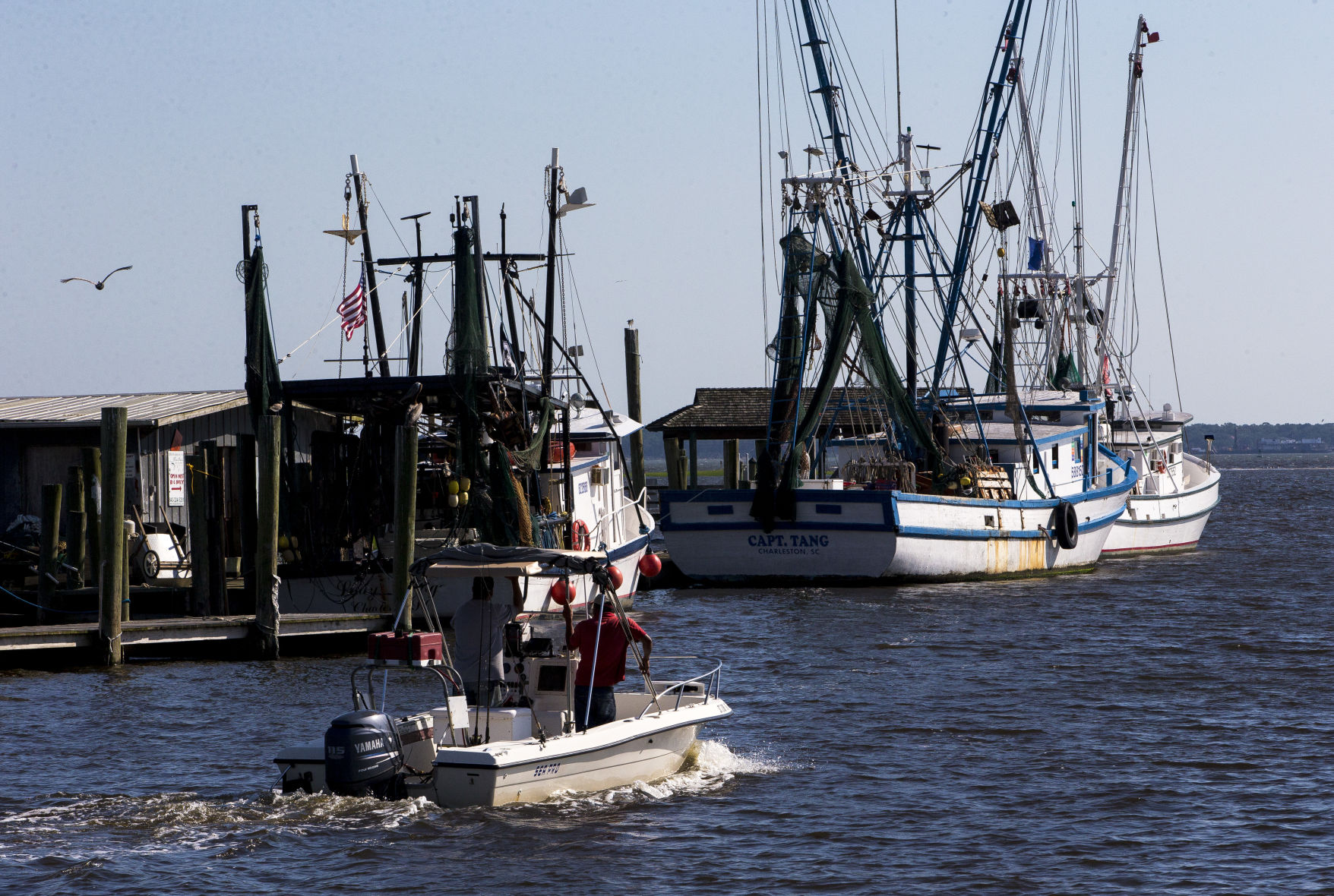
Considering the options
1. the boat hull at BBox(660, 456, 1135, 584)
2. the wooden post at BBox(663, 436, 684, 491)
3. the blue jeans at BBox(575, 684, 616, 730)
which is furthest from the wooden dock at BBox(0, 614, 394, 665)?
the wooden post at BBox(663, 436, 684, 491)

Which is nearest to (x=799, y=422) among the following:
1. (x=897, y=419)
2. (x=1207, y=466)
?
(x=897, y=419)

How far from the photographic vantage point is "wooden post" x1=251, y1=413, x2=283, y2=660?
67.2ft

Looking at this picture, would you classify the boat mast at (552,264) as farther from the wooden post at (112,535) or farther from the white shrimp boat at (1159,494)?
the white shrimp boat at (1159,494)

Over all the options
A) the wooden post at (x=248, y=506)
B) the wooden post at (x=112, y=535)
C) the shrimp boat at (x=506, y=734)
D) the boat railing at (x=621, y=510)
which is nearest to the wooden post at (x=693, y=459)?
the boat railing at (x=621, y=510)

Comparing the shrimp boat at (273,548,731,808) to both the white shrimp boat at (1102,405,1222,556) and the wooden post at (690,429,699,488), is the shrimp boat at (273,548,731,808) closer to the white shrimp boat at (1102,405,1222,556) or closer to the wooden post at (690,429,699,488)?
the white shrimp boat at (1102,405,1222,556)

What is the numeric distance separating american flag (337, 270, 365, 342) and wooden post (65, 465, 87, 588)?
6.15 m

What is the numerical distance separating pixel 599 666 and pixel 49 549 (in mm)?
11478

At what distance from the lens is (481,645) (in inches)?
551

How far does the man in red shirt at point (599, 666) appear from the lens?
44.4ft

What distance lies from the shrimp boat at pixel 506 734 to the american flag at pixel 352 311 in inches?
548

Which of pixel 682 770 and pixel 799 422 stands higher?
pixel 799 422

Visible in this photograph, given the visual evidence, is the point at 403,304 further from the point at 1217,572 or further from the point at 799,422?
the point at 1217,572

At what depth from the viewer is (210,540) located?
70.2 ft

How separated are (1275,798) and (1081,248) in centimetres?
3637
